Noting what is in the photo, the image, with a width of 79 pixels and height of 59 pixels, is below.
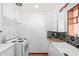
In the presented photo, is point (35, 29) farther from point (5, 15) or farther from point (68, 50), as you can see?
point (68, 50)

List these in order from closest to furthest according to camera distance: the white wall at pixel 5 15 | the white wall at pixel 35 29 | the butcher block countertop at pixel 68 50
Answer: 1. the butcher block countertop at pixel 68 50
2. the white wall at pixel 5 15
3. the white wall at pixel 35 29

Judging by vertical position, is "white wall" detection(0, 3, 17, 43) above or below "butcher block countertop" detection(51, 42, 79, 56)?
above

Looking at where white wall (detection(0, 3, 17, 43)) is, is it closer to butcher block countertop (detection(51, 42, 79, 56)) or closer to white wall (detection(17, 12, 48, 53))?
butcher block countertop (detection(51, 42, 79, 56))

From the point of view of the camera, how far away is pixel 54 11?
5.01 meters

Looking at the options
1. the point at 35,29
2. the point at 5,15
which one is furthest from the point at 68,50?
the point at 35,29

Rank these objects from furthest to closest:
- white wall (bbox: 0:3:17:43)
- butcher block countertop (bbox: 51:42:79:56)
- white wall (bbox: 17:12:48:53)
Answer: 1. white wall (bbox: 17:12:48:53)
2. white wall (bbox: 0:3:17:43)
3. butcher block countertop (bbox: 51:42:79:56)

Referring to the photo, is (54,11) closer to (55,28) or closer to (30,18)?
(55,28)

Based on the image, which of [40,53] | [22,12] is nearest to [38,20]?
[22,12]

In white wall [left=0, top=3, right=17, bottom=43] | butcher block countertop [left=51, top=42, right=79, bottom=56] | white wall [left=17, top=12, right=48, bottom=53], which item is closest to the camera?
butcher block countertop [left=51, top=42, right=79, bottom=56]

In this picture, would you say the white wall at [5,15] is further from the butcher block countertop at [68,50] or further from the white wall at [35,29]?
the white wall at [35,29]

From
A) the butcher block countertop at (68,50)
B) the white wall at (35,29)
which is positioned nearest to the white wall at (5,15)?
the butcher block countertop at (68,50)

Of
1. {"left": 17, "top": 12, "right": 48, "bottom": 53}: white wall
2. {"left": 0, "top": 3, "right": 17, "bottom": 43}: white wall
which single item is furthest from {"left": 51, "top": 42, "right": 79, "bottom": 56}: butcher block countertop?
{"left": 17, "top": 12, "right": 48, "bottom": 53}: white wall

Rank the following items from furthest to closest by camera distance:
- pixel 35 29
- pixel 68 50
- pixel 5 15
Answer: pixel 35 29 < pixel 5 15 < pixel 68 50

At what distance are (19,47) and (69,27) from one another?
1.59m
